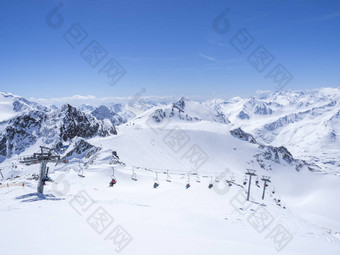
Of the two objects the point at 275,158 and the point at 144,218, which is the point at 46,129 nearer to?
the point at 144,218

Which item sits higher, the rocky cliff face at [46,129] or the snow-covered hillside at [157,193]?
the rocky cliff face at [46,129]

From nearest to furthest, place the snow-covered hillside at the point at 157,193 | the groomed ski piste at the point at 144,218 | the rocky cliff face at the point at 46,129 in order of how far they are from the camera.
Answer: the groomed ski piste at the point at 144,218 → the snow-covered hillside at the point at 157,193 → the rocky cliff face at the point at 46,129

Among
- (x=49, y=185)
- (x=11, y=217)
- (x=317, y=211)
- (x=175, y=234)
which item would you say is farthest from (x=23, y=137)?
(x=317, y=211)

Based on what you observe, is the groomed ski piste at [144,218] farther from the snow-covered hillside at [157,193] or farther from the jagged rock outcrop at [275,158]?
the jagged rock outcrop at [275,158]

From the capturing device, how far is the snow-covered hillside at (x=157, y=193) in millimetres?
11727

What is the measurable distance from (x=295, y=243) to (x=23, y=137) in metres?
148

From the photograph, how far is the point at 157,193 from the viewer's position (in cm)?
3766

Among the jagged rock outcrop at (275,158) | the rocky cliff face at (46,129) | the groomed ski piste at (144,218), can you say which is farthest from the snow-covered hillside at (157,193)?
the jagged rock outcrop at (275,158)

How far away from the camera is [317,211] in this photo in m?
98.7

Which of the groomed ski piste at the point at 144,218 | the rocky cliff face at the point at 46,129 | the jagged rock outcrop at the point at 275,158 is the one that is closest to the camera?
the groomed ski piste at the point at 144,218

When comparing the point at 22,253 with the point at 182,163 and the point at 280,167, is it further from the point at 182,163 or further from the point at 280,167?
the point at 280,167

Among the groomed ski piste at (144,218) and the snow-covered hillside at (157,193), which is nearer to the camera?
the groomed ski piste at (144,218)

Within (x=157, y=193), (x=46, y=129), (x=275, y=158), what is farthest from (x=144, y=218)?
(x=275, y=158)

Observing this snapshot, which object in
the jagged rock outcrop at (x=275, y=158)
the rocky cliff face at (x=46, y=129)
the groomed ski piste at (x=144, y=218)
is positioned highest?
the rocky cliff face at (x=46, y=129)
